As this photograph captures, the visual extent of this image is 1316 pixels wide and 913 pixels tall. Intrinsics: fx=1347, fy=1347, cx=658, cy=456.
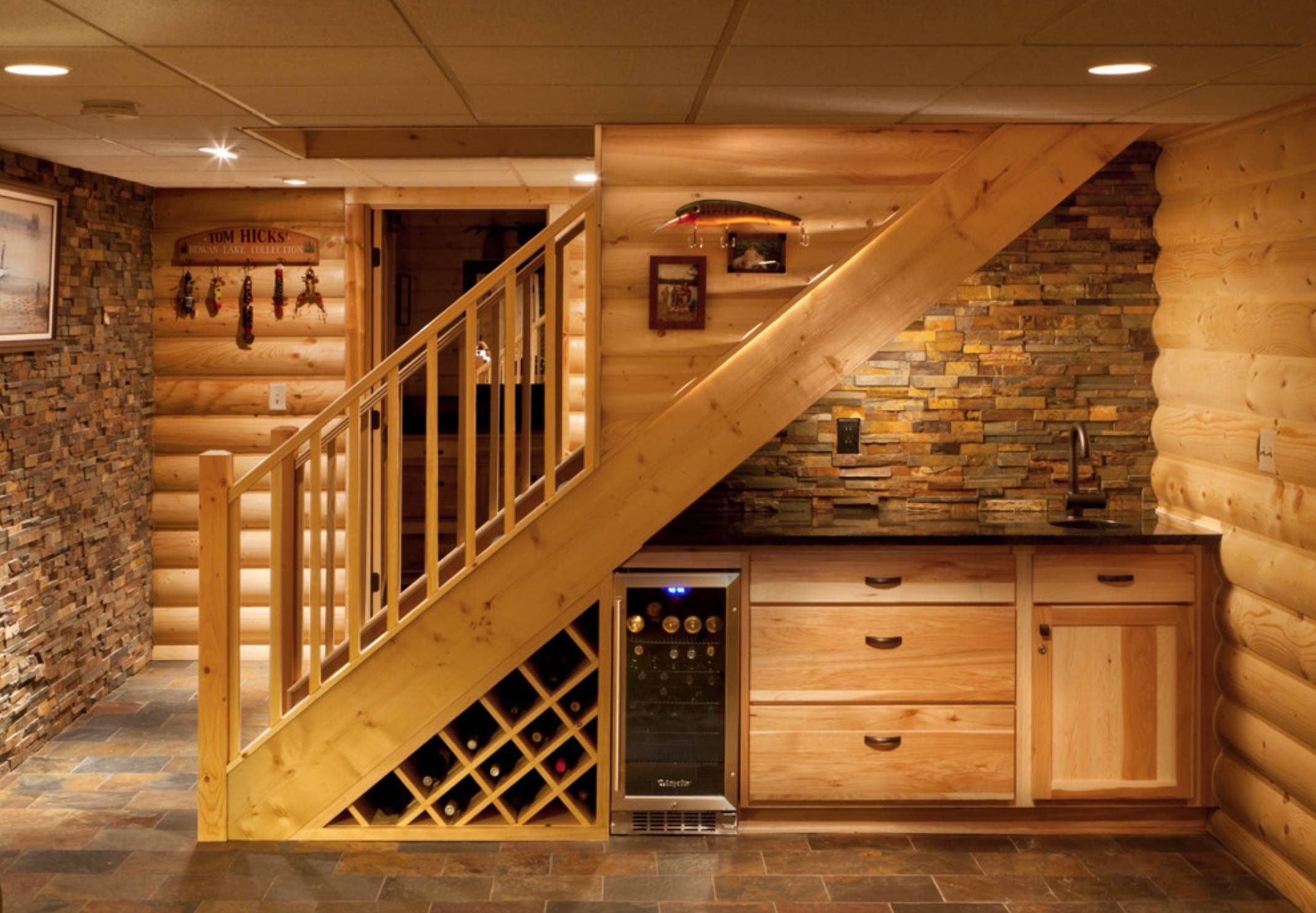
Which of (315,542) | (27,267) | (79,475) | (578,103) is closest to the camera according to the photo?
(578,103)

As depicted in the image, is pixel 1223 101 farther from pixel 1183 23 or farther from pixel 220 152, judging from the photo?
pixel 220 152

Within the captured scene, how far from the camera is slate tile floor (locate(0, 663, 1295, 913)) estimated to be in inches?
Answer: 151

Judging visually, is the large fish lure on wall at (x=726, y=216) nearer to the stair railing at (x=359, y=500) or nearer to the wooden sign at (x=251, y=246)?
the stair railing at (x=359, y=500)

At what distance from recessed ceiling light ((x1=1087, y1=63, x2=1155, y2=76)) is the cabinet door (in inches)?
70.0

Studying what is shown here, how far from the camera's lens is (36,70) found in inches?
132

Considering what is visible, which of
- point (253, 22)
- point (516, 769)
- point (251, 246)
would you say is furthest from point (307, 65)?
point (251, 246)

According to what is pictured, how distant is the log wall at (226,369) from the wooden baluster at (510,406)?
2.32 meters

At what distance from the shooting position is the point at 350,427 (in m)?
4.21

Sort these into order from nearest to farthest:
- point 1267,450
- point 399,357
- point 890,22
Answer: point 890,22, point 1267,450, point 399,357

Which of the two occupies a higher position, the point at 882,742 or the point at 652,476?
the point at 652,476

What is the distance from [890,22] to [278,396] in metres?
4.28

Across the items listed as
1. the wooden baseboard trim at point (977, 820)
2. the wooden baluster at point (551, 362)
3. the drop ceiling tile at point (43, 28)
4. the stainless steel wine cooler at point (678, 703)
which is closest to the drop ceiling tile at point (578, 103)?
the wooden baluster at point (551, 362)

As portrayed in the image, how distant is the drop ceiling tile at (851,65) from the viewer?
3098 mm

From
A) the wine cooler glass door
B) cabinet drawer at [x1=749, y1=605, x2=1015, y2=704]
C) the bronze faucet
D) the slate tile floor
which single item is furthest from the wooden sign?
the bronze faucet
